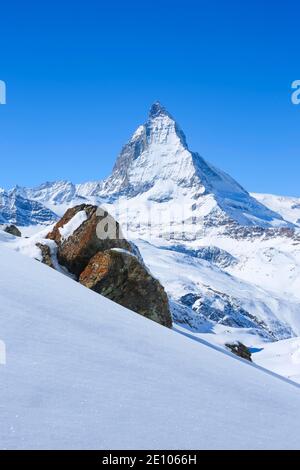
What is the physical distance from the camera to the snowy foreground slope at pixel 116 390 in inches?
187

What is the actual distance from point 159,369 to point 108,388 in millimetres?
1225

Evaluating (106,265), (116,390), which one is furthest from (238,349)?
(116,390)

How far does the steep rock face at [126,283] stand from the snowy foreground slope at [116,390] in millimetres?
7090

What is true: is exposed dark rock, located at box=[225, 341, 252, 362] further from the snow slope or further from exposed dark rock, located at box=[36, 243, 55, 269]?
exposed dark rock, located at box=[36, 243, 55, 269]

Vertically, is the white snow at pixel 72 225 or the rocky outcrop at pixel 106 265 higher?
the white snow at pixel 72 225

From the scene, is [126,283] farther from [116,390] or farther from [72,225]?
[116,390]

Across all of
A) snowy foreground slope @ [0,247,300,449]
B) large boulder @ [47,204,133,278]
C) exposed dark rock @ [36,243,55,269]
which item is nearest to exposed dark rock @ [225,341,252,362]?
large boulder @ [47,204,133,278]

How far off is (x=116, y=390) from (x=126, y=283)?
1077 centimetres

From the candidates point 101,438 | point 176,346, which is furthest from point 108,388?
point 176,346

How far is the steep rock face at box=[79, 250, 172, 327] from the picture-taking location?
16.0m

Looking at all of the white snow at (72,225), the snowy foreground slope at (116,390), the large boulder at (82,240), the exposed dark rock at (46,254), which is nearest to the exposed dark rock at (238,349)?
the large boulder at (82,240)

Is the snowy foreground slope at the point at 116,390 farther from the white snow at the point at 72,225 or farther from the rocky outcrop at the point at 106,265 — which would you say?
the white snow at the point at 72,225

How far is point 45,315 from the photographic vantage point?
759 cm
